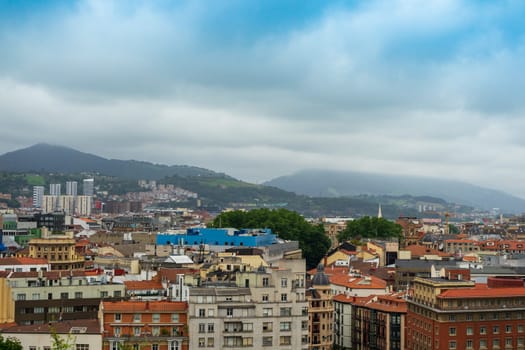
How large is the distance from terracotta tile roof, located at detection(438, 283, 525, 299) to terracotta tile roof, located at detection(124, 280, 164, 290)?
93.0 ft

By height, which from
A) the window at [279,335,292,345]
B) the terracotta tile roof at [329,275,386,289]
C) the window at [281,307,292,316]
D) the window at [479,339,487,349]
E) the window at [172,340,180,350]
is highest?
the window at [281,307,292,316]

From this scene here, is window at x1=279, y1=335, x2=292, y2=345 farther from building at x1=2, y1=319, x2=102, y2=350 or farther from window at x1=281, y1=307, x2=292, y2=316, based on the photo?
building at x1=2, y1=319, x2=102, y2=350

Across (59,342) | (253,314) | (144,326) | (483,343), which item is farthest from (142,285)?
(59,342)

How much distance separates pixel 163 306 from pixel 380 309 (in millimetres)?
35643

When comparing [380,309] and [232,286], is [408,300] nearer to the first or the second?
[380,309]

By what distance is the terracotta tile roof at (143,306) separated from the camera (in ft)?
243

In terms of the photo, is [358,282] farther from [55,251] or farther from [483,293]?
[55,251]

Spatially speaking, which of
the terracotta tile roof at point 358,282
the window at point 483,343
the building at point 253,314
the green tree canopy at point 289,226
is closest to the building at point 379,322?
the terracotta tile roof at point 358,282

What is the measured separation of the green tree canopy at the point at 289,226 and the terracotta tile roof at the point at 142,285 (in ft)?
254

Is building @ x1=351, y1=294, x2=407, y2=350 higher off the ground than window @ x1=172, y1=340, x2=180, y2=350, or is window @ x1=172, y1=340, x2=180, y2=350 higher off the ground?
window @ x1=172, y1=340, x2=180, y2=350

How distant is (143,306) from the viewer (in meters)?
75.1

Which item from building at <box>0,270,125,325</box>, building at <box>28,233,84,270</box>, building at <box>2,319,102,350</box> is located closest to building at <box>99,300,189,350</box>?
building at <box>2,319,102,350</box>

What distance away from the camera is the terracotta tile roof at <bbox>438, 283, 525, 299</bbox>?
302 feet

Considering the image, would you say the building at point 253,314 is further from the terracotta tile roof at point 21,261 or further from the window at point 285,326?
the terracotta tile roof at point 21,261
